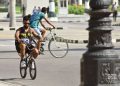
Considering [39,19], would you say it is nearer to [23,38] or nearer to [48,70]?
[48,70]

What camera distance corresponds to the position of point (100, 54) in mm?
7734

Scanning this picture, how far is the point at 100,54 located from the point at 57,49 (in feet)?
41.8

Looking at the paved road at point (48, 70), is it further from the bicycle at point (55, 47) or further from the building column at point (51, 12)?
the building column at point (51, 12)

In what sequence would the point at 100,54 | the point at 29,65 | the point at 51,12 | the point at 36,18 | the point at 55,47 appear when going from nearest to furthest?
1. the point at 100,54
2. the point at 29,65
3. the point at 36,18
4. the point at 55,47
5. the point at 51,12

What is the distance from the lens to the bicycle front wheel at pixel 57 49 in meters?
20.1

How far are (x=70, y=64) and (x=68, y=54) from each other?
12.5 feet

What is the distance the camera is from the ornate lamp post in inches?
302

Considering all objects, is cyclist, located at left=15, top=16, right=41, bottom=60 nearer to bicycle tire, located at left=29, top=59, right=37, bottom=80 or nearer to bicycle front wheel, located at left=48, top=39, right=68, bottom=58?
bicycle tire, located at left=29, top=59, right=37, bottom=80

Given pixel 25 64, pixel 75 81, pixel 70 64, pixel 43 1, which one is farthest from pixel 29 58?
pixel 43 1

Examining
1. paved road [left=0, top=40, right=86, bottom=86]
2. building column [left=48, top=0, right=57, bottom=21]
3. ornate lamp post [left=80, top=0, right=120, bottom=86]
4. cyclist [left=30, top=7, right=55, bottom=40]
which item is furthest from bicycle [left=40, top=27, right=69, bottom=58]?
building column [left=48, top=0, right=57, bottom=21]

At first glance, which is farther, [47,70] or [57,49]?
[57,49]

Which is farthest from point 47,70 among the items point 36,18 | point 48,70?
point 36,18

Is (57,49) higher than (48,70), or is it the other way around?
(57,49)

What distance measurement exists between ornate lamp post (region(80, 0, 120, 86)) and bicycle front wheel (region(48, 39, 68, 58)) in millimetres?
12241
